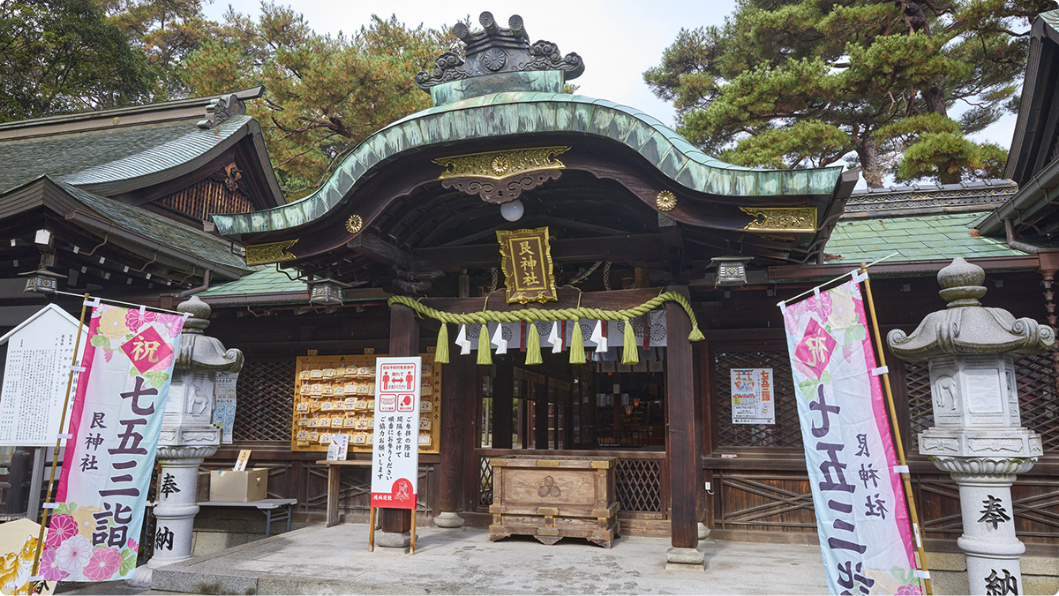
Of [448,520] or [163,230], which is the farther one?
[163,230]

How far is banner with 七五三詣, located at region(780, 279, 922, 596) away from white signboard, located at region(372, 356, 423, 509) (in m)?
4.29

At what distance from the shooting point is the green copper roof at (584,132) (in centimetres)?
614

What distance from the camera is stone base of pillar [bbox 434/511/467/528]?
904 centimetres

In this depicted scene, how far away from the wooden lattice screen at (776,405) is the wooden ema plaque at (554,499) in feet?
5.27

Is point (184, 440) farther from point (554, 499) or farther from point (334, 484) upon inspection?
point (554, 499)

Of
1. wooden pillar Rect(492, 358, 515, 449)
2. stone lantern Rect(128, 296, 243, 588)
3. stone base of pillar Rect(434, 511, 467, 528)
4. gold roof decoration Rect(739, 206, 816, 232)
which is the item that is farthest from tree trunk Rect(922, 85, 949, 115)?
stone lantern Rect(128, 296, 243, 588)

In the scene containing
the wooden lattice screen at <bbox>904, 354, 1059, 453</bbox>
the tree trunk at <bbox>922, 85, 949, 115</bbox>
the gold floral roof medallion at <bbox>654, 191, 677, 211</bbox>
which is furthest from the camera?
the tree trunk at <bbox>922, 85, 949, 115</bbox>

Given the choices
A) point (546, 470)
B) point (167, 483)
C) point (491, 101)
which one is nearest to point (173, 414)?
point (167, 483)

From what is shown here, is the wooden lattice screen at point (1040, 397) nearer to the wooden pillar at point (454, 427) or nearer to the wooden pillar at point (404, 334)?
the wooden pillar at point (454, 427)

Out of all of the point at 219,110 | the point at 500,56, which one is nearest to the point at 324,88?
the point at 219,110

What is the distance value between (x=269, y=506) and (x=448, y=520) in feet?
8.45

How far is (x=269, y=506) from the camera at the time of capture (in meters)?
9.13

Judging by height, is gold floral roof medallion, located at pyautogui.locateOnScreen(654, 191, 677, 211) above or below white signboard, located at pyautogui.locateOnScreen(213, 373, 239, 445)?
above

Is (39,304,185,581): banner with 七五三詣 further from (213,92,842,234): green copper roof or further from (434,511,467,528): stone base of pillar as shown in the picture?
(434,511,467,528): stone base of pillar
